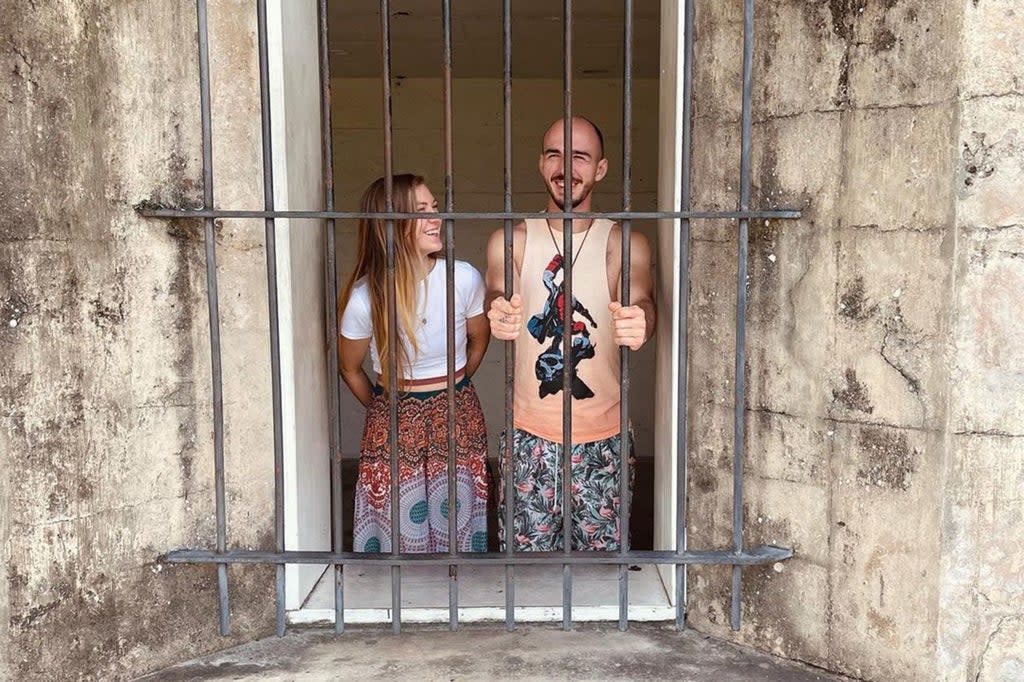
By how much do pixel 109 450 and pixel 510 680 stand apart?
1.33 metres

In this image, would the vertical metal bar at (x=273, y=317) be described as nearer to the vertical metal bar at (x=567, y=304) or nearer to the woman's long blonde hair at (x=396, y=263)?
the woman's long blonde hair at (x=396, y=263)

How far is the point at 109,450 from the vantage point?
2633 millimetres

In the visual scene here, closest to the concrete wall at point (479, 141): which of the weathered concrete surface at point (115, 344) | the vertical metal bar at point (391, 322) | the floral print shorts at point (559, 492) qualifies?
the floral print shorts at point (559, 492)

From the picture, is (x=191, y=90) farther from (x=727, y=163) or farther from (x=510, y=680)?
(x=510, y=680)

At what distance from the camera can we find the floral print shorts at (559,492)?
10.6 ft

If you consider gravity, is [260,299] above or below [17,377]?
above

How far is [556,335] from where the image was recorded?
3.13m

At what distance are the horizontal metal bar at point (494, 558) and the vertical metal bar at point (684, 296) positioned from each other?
113 millimetres

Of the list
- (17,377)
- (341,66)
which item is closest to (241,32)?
(17,377)

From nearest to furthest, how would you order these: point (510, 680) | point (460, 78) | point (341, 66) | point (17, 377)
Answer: point (17, 377), point (510, 680), point (341, 66), point (460, 78)

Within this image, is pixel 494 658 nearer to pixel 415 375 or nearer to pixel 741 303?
pixel 415 375

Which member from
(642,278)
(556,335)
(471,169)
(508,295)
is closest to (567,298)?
(508,295)

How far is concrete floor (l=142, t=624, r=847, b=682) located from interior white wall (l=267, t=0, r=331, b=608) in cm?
26

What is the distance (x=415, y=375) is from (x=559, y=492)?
666 millimetres
